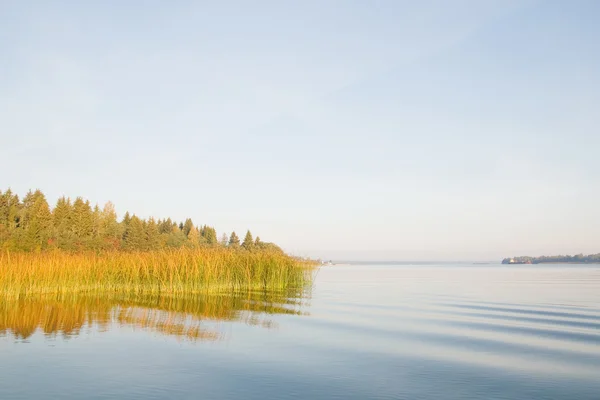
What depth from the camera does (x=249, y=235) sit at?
91125 millimetres

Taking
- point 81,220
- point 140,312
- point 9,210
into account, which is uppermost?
point 9,210

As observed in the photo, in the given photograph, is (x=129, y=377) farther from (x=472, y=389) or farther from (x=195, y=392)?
(x=472, y=389)

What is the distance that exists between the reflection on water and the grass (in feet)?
3.69

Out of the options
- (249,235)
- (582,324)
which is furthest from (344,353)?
(249,235)

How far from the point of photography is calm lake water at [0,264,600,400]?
748cm

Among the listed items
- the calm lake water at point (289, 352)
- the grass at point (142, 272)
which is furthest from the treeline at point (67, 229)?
the calm lake water at point (289, 352)

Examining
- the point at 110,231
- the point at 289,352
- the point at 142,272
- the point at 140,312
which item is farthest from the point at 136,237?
the point at 289,352

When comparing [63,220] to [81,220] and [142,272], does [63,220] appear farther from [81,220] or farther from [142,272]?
[142,272]

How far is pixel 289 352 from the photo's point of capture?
10.2 metres

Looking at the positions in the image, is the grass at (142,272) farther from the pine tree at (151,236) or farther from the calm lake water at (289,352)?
the pine tree at (151,236)

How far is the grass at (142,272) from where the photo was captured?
19609mm

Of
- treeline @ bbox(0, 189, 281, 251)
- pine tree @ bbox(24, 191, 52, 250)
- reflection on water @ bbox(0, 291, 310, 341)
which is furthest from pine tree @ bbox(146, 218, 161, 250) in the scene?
reflection on water @ bbox(0, 291, 310, 341)

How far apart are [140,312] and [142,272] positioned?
7754mm

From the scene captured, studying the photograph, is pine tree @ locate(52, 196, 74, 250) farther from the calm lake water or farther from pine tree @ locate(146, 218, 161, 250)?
the calm lake water
